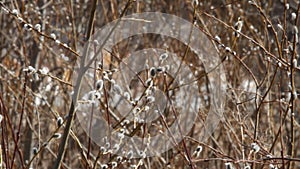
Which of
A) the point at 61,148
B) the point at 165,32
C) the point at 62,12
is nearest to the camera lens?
the point at 61,148

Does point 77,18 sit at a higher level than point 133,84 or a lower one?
higher

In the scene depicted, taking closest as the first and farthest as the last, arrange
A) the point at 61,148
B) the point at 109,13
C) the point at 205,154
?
the point at 61,148 → the point at 205,154 → the point at 109,13

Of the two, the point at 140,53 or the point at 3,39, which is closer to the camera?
the point at 140,53

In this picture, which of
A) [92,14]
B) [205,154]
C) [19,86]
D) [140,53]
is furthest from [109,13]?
[92,14]

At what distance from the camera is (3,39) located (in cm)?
529

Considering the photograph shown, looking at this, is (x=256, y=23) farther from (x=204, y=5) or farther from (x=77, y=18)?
(x=77, y=18)

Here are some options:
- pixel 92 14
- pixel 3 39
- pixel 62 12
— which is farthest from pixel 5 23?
pixel 92 14

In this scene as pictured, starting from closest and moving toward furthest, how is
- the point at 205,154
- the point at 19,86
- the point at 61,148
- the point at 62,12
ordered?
1. the point at 61,148
2. the point at 205,154
3. the point at 19,86
4. the point at 62,12

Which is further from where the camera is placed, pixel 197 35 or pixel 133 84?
pixel 133 84

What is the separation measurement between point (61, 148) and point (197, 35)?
2852mm

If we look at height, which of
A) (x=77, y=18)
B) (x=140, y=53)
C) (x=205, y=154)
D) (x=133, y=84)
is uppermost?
(x=77, y=18)

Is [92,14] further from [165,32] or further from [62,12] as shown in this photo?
[62,12]

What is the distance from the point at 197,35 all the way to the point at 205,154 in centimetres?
98

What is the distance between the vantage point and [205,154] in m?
4.06
